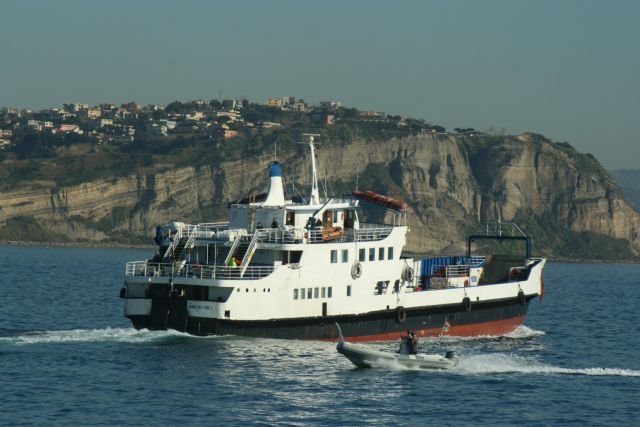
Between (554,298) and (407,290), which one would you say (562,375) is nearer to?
(407,290)

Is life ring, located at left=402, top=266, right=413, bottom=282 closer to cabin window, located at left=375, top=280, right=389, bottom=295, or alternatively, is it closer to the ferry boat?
the ferry boat

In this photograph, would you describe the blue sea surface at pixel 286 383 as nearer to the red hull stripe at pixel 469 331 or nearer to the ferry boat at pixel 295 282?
the red hull stripe at pixel 469 331

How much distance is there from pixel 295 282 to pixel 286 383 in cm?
899

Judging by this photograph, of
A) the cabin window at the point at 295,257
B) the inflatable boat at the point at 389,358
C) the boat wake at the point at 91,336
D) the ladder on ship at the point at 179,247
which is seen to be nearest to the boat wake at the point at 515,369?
the inflatable boat at the point at 389,358

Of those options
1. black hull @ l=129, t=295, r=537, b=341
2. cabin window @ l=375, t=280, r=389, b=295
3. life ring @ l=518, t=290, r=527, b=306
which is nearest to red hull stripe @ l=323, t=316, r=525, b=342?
black hull @ l=129, t=295, r=537, b=341

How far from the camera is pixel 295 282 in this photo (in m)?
50.5

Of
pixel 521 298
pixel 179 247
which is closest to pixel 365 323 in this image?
pixel 179 247

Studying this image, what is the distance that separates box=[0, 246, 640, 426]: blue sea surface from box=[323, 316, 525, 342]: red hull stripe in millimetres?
695

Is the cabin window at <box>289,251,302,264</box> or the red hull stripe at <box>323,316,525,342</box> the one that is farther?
the red hull stripe at <box>323,316,525,342</box>

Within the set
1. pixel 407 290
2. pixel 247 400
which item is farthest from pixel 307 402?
pixel 407 290

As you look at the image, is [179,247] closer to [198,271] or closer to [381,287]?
[198,271]

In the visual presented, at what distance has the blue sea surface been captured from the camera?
37750mm

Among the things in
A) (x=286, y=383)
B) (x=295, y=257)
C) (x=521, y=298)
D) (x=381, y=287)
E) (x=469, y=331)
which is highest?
(x=295, y=257)

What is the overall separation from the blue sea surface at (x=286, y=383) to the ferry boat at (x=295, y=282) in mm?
904
